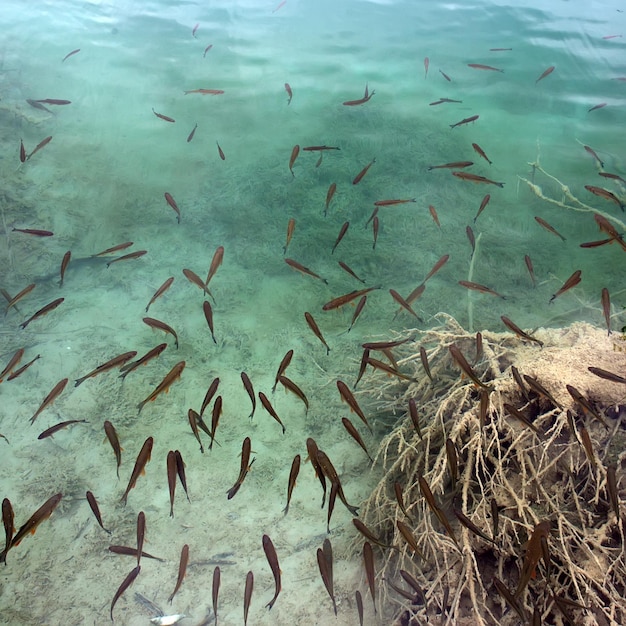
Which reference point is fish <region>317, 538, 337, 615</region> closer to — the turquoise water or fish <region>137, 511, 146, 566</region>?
the turquoise water

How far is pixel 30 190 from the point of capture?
6246 mm

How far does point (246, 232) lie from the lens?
6262 millimetres

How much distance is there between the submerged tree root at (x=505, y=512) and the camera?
258 centimetres

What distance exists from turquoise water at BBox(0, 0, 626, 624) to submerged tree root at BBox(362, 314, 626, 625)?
48 centimetres

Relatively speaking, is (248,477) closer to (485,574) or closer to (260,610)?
(260,610)

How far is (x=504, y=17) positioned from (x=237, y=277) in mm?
10182

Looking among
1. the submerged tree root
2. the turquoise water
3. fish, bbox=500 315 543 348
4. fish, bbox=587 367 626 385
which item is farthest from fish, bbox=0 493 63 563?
fish, bbox=587 367 626 385

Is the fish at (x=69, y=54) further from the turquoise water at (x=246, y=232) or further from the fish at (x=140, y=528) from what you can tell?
the fish at (x=140, y=528)

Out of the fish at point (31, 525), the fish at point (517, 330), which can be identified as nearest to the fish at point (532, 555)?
the fish at point (517, 330)

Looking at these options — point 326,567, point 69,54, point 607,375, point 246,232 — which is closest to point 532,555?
point 326,567

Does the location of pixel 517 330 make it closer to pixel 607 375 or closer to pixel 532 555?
pixel 607 375

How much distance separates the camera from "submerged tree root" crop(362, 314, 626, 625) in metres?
2.58

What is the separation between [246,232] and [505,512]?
473cm

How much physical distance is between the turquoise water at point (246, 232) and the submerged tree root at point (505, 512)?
18.8 inches
